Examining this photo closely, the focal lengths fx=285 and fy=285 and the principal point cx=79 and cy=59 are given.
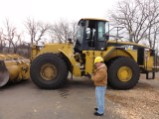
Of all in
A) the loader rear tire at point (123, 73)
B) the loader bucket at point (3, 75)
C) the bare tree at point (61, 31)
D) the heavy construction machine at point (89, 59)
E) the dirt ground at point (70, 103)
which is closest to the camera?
the dirt ground at point (70, 103)

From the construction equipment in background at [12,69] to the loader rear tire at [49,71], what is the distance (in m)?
0.85

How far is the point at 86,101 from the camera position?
8680mm

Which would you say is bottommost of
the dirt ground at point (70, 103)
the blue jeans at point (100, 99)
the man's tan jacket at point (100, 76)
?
the dirt ground at point (70, 103)

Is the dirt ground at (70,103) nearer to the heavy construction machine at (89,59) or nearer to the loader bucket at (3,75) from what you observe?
the loader bucket at (3,75)

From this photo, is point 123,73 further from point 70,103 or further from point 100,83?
point 100,83

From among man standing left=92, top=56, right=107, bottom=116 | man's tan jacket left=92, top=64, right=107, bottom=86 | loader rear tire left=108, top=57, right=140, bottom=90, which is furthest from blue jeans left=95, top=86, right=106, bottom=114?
loader rear tire left=108, top=57, right=140, bottom=90

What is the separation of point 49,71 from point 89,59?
1.66m

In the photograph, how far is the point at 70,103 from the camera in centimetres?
832

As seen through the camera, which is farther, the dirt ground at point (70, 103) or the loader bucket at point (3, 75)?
the loader bucket at point (3, 75)

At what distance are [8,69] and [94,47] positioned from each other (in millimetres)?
3558

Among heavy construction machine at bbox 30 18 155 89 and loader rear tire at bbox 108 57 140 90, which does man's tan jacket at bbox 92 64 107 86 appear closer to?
heavy construction machine at bbox 30 18 155 89

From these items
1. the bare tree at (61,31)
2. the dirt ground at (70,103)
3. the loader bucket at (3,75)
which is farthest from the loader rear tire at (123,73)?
the bare tree at (61,31)

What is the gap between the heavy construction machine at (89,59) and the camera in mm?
11180

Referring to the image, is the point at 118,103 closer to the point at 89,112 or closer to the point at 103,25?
the point at 89,112
